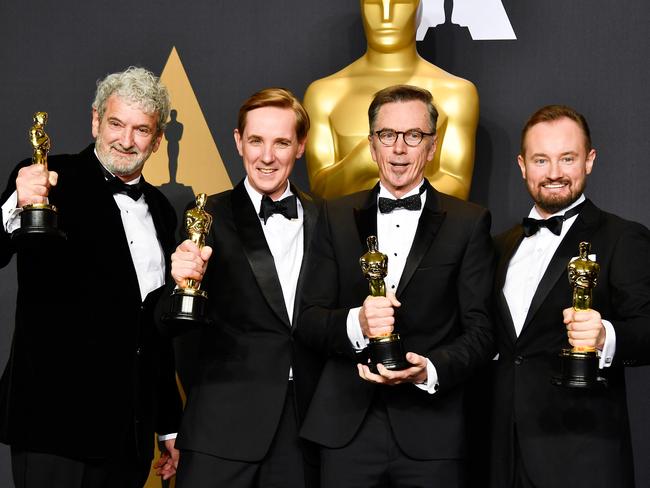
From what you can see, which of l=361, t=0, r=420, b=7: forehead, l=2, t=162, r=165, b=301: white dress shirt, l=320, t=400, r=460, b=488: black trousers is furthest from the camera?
l=361, t=0, r=420, b=7: forehead

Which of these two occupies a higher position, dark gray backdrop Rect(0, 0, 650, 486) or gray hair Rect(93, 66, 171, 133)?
dark gray backdrop Rect(0, 0, 650, 486)

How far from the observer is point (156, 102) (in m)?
3.42

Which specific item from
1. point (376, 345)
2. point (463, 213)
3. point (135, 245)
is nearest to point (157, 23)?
point (135, 245)

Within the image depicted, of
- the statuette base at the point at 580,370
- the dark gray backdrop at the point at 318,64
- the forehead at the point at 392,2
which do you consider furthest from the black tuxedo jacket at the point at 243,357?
the dark gray backdrop at the point at 318,64

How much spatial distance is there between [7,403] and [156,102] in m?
1.14

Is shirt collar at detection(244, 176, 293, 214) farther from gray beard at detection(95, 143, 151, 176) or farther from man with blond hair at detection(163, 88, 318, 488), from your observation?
gray beard at detection(95, 143, 151, 176)

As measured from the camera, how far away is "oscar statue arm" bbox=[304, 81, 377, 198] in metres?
3.73

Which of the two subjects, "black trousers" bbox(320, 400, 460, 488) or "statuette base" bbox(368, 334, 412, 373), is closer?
"statuette base" bbox(368, 334, 412, 373)

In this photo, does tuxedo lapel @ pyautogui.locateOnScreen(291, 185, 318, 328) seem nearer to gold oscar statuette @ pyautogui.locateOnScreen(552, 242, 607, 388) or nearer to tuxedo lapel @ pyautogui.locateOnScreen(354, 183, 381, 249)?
tuxedo lapel @ pyautogui.locateOnScreen(354, 183, 381, 249)

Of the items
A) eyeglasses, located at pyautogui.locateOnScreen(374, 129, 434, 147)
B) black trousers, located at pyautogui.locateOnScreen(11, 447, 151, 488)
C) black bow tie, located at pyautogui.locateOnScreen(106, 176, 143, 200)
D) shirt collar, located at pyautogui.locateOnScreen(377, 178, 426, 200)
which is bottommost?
black trousers, located at pyautogui.locateOnScreen(11, 447, 151, 488)

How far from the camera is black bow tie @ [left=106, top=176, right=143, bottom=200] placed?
3.27 metres

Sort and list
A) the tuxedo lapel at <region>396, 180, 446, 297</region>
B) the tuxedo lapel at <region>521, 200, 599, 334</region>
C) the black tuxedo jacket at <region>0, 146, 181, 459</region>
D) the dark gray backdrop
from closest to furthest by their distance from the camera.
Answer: the tuxedo lapel at <region>396, 180, 446, 297</region>, the tuxedo lapel at <region>521, 200, 599, 334</region>, the black tuxedo jacket at <region>0, 146, 181, 459</region>, the dark gray backdrop

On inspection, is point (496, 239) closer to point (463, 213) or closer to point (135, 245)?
point (463, 213)

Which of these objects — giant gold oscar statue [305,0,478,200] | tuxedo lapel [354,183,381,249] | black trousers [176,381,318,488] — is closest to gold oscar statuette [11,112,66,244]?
black trousers [176,381,318,488]
